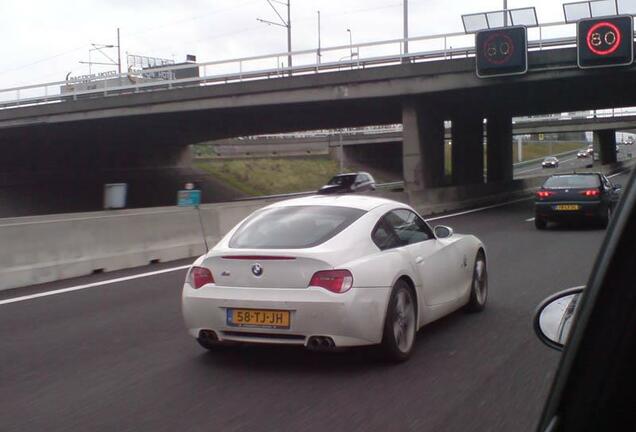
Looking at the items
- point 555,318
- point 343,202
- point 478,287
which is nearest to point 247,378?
point 343,202

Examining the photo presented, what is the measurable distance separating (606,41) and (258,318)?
23.9 metres

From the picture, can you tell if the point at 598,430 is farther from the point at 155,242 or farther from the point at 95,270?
the point at 155,242

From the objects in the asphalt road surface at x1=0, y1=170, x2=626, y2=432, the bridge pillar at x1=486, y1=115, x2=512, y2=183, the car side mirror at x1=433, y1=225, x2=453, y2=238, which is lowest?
the asphalt road surface at x1=0, y1=170, x2=626, y2=432

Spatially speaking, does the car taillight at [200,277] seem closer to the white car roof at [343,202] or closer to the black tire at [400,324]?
the white car roof at [343,202]

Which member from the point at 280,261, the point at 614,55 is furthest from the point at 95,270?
the point at 614,55

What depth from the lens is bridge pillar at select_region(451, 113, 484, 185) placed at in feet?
135

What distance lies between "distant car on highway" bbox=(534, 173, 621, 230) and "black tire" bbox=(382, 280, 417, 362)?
570 inches

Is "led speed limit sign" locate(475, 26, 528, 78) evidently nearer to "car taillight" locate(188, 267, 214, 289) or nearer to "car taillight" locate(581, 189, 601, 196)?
"car taillight" locate(581, 189, 601, 196)

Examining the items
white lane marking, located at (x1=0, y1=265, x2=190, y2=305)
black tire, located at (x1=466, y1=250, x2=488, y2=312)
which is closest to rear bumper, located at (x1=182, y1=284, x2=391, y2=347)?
black tire, located at (x1=466, y1=250, x2=488, y2=312)

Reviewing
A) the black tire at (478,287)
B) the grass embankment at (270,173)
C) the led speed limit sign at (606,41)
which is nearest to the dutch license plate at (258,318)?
the black tire at (478,287)

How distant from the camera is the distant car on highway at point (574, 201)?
20.6 m

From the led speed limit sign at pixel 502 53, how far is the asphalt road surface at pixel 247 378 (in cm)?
1991

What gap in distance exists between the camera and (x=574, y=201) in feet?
68.0

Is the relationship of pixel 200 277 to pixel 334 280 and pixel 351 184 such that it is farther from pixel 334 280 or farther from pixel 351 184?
pixel 351 184
